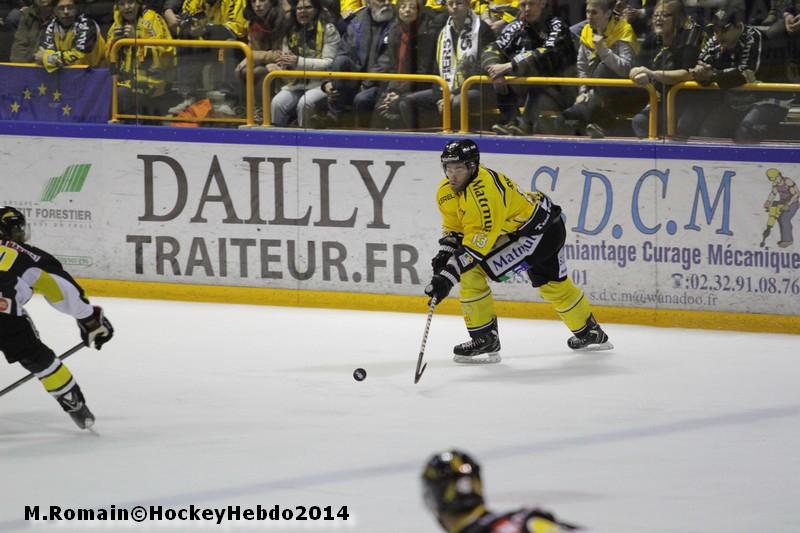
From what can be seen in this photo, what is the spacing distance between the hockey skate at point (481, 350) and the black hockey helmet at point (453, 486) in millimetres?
5265

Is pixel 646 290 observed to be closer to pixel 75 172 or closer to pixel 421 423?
pixel 421 423

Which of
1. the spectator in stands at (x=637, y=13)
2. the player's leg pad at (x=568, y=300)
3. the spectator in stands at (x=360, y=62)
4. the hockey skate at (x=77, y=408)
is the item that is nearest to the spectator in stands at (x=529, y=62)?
the spectator in stands at (x=637, y=13)

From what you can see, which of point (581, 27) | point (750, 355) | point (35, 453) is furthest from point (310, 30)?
point (35, 453)

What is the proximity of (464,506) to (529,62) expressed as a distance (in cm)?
668

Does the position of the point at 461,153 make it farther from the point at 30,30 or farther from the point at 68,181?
the point at 30,30

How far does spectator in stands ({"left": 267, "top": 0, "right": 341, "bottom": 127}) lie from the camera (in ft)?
32.5

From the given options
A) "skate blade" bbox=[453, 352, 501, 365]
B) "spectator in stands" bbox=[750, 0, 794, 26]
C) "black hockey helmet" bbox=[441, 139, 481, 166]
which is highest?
"spectator in stands" bbox=[750, 0, 794, 26]

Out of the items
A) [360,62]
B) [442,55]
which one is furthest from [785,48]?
[360,62]

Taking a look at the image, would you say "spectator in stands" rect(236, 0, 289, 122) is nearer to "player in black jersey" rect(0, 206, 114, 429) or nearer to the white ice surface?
the white ice surface

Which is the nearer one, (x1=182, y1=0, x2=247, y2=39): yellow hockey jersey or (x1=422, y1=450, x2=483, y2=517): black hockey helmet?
(x1=422, y1=450, x2=483, y2=517): black hockey helmet

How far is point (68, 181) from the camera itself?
10547mm

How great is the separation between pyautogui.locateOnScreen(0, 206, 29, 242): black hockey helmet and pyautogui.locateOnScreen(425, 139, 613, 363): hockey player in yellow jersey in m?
2.11

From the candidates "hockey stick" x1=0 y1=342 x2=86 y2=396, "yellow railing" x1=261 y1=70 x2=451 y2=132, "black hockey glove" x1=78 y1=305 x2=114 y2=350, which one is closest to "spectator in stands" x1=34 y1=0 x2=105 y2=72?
"yellow railing" x1=261 y1=70 x2=451 y2=132

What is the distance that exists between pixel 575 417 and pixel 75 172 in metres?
4.87
